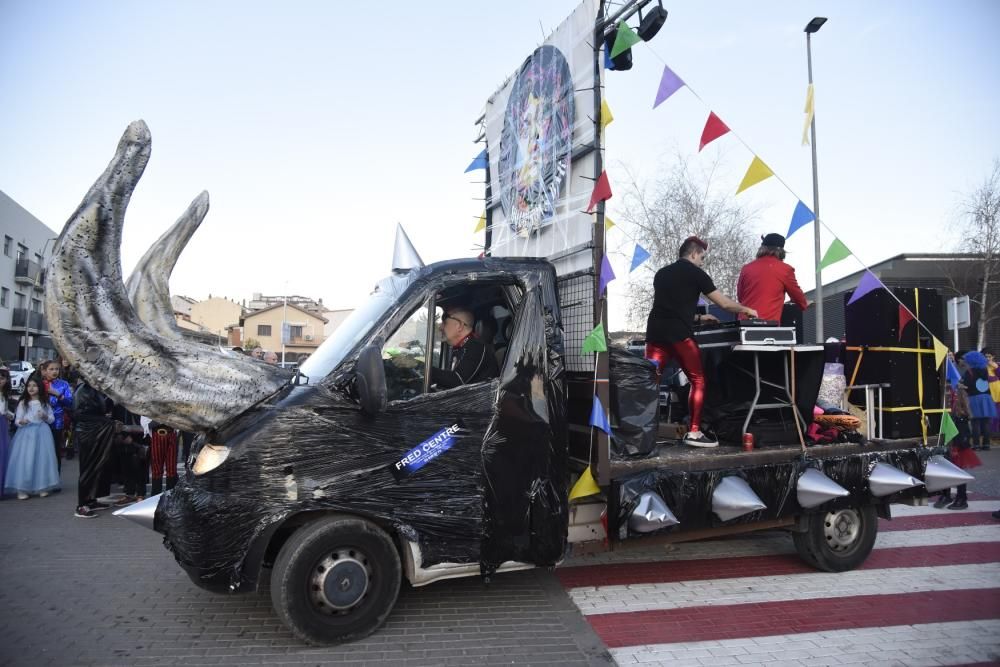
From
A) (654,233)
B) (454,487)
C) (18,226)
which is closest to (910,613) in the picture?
(454,487)

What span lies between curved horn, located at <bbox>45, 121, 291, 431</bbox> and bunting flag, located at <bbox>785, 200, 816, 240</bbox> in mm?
4584

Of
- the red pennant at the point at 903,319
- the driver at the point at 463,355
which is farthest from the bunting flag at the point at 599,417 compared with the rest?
the red pennant at the point at 903,319

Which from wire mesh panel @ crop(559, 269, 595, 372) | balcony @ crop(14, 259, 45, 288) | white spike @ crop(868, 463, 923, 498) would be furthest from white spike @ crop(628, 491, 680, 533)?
balcony @ crop(14, 259, 45, 288)

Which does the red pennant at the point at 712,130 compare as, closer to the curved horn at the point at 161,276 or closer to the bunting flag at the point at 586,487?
the bunting flag at the point at 586,487

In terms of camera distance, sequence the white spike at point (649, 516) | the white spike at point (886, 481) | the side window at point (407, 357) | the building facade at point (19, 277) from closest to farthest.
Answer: the side window at point (407, 357)
the white spike at point (649, 516)
the white spike at point (886, 481)
the building facade at point (19, 277)

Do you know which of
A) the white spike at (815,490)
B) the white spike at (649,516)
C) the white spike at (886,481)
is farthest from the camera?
the white spike at (886,481)

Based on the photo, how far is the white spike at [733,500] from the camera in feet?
15.4

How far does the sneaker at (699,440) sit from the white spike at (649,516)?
107 centimetres

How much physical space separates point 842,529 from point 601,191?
12.6ft

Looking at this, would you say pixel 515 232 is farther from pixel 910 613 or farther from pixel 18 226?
pixel 18 226

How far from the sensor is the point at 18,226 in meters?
45.0

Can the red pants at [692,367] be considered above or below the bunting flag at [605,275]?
below

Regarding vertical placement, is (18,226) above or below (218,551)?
above

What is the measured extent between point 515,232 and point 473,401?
8.65 ft
